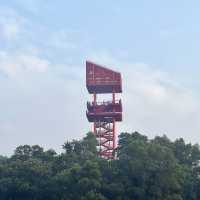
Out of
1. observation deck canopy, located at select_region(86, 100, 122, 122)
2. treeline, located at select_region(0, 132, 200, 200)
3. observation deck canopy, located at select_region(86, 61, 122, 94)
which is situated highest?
observation deck canopy, located at select_region(86, 61, 122, 94)

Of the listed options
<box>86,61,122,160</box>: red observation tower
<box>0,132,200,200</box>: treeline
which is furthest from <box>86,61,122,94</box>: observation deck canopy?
<box>0,132,200,200</box>: treeline

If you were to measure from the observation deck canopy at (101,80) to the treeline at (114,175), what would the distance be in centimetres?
763

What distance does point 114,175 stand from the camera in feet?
136

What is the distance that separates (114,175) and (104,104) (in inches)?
508

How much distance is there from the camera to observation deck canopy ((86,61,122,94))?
52.4m

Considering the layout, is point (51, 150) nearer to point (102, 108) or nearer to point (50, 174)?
point (50, 174)

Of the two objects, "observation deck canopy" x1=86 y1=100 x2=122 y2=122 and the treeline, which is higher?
"observation deck canopy" x1=86 y1=100 x2=122 y2=122

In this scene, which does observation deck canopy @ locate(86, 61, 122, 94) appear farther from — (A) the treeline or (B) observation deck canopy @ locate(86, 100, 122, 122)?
(A) the treeline

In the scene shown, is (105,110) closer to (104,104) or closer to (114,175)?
(104,104)

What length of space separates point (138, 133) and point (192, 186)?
764 centimetres

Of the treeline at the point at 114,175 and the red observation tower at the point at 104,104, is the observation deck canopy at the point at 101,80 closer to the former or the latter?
the red observation tower at the point at 104,104

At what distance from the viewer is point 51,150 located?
4753 cm

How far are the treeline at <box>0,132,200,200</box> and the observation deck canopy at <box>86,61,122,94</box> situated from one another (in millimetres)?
7625

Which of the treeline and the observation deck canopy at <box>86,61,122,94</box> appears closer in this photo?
the treeline
